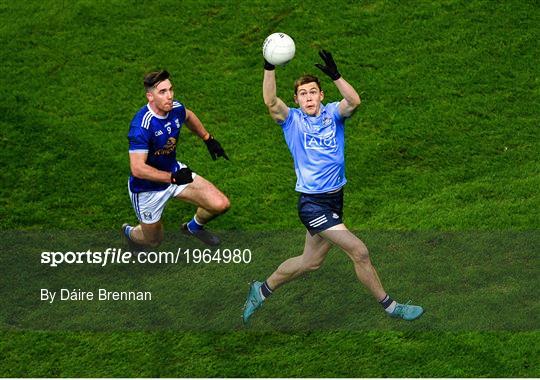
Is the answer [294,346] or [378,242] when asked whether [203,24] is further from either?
[294,346]

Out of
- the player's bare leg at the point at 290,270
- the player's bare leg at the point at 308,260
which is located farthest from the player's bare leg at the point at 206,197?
the player's bare leg at the point at 308,260

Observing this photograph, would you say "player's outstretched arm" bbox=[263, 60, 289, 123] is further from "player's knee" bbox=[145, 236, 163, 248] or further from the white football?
"player's knee" bbox=[145, 236, 163, 248]

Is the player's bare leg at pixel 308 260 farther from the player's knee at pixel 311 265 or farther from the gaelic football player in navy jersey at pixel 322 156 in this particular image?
the gaelic football player in navy jersey at pixel 322 156

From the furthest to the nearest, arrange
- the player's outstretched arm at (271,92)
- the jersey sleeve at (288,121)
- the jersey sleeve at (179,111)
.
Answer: the jersey sleeve at (179,111) < the jersey sleeve at (288,121) < the player's outstretched arm at (271,92)

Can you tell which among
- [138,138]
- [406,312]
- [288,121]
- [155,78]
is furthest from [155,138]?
[406,312]

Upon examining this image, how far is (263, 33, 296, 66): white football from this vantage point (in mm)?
11297

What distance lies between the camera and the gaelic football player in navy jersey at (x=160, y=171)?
40.3ft

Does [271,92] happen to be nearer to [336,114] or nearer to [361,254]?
[336,114]

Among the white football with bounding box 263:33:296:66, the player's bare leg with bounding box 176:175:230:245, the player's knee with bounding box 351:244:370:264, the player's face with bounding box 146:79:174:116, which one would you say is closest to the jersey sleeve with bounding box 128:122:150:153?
the player's face with bounding box 146:79:174:116

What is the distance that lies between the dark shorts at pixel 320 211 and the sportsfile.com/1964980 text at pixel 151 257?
1.91 meters

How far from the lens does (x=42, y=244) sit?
13.8 meters

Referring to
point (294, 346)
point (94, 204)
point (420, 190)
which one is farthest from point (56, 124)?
point (294, 346)

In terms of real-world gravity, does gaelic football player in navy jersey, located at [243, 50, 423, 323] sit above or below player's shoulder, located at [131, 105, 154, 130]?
below

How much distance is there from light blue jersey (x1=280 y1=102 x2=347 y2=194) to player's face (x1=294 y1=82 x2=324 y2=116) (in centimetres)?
10
